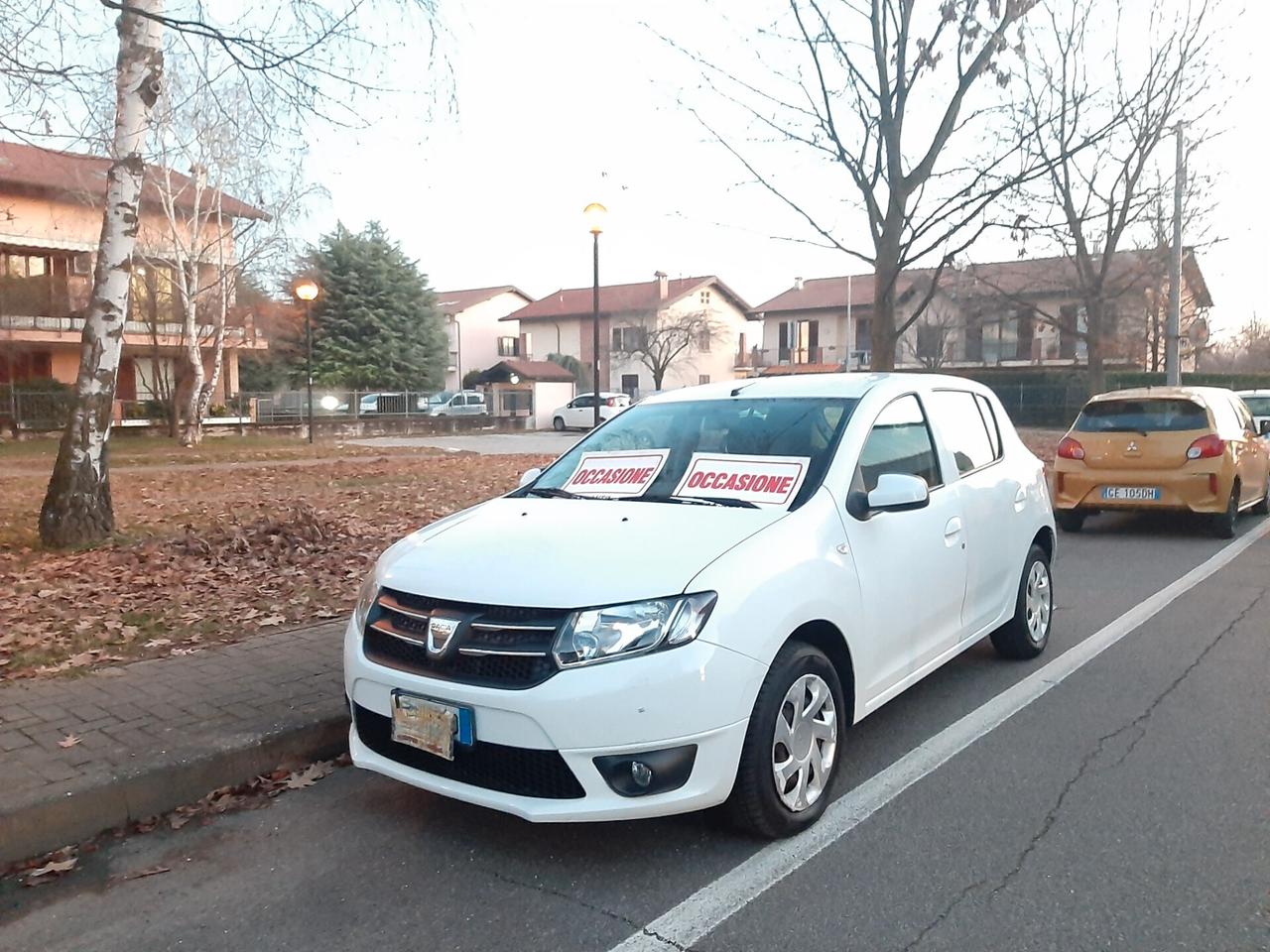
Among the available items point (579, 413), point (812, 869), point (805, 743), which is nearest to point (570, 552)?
point (805, 743)

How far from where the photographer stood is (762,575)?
3.50 metres

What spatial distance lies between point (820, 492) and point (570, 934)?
194cm

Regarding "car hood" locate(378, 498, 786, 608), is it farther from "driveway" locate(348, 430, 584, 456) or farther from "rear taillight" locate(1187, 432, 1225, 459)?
"driveway" locate(348, 430, 584, 456)

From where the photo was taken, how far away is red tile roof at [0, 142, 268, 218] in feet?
72.4

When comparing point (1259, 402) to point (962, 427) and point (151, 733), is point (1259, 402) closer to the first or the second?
point (962, 427)

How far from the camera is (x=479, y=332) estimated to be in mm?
67062

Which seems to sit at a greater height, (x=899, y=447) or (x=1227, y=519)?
(x=899, y=447)

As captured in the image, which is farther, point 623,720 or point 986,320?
point 986,320

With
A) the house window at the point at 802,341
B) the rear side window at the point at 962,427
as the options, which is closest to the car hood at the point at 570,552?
the rear side window at the point at 962,427

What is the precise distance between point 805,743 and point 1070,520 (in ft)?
28.9

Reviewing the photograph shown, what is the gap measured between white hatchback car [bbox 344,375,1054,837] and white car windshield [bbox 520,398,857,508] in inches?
0.5

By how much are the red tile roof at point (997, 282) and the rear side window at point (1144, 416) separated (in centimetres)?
1079

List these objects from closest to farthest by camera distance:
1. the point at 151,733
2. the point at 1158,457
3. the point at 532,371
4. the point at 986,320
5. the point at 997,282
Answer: the point at 151,733 < the point at 1158,457 < the point at 997,282 < the point at 986,320 < the point at 532,371

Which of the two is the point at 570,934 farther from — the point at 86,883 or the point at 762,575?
the point at 86,883
